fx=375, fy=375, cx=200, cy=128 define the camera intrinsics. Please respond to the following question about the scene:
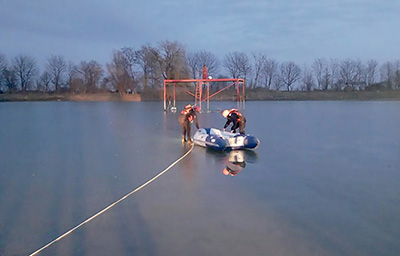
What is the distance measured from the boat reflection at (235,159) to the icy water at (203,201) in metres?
0.06

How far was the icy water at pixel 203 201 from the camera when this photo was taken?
4.75 metres

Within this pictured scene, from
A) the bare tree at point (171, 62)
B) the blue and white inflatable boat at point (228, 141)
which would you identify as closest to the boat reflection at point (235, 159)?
the blue and white inflatable boat at point (228, 141)

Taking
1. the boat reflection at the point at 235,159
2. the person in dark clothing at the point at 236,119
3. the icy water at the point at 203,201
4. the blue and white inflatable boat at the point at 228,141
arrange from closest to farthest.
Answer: the icy water at the point at 203,201 → the boat reflection at the point at 235,159 → the blue and white inflatable boat at the point at 228,141 → the person in dark clothing at the point at 236,119

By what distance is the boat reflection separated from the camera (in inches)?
345

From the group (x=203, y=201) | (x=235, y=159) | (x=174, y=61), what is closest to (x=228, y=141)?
(x=235, y=159)

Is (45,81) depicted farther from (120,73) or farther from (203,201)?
(203,201)

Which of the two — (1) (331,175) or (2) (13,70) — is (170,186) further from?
(2) (13,70)

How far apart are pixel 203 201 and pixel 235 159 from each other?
393cm

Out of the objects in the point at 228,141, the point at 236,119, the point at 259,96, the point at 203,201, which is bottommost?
the point at 203,201

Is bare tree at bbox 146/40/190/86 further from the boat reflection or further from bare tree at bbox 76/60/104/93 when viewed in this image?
the boat reflection

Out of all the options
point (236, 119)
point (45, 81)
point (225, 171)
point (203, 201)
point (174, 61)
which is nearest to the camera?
point (203, 201)

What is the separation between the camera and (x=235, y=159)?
33.4ft

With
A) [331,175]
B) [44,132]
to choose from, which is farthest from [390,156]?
[44,132]

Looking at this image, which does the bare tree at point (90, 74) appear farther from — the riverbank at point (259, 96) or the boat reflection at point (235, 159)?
the boat reflection at point (235, 159)
